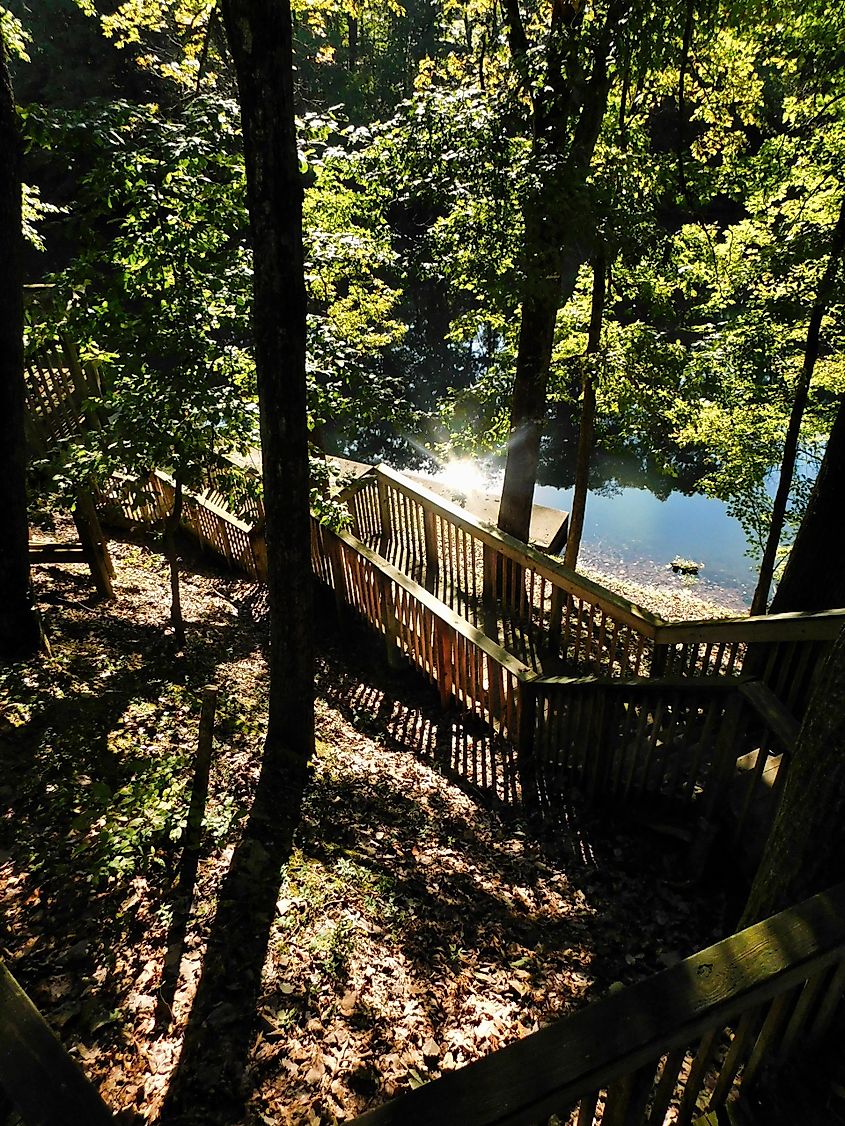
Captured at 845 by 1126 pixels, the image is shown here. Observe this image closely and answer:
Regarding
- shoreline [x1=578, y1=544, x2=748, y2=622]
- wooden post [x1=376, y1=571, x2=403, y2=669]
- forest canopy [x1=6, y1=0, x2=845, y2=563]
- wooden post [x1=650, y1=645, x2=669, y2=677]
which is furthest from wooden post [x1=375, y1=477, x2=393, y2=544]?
shoreline [x1=578, y1=544, x2=748, y2=622]

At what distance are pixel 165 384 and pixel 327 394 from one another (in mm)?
1349

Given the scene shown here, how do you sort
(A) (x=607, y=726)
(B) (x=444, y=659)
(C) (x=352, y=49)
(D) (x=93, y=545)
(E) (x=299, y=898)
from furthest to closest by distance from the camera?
(C) (x=352, y=49) < (D) (x=93, y=545) < (B) (x=444, y=659) < (A) (x=607, y=726) < (E) (x=299, y=898)

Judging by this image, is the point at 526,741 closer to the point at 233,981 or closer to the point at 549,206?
Result: the point at 233,981

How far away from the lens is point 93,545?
21.1 ft

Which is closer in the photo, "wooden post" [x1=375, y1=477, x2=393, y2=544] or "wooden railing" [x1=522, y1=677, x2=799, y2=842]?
"wooden railing" [x1=522, y1=677, x2=799, y2=842]

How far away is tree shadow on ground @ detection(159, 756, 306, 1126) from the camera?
7.71 feet

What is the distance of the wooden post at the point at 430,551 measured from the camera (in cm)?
699

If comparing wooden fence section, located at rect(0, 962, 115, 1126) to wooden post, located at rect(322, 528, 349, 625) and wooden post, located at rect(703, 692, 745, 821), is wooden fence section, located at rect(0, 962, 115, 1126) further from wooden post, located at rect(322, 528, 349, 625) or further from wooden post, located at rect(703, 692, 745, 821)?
wooden post, located at rect(322, 528, 349, 625)

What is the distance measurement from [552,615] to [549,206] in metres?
3.60

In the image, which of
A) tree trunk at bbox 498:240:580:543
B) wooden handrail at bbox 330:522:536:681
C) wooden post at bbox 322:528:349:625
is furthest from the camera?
tree trunk at bbox 498:240:580:543

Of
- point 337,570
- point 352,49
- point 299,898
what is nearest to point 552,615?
point 337,570

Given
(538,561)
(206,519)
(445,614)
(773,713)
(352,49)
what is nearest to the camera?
(773,713)

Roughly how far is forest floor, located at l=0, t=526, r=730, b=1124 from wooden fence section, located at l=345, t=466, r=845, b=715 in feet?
4.19

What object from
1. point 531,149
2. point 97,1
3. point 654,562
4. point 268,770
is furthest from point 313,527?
point 97,1
